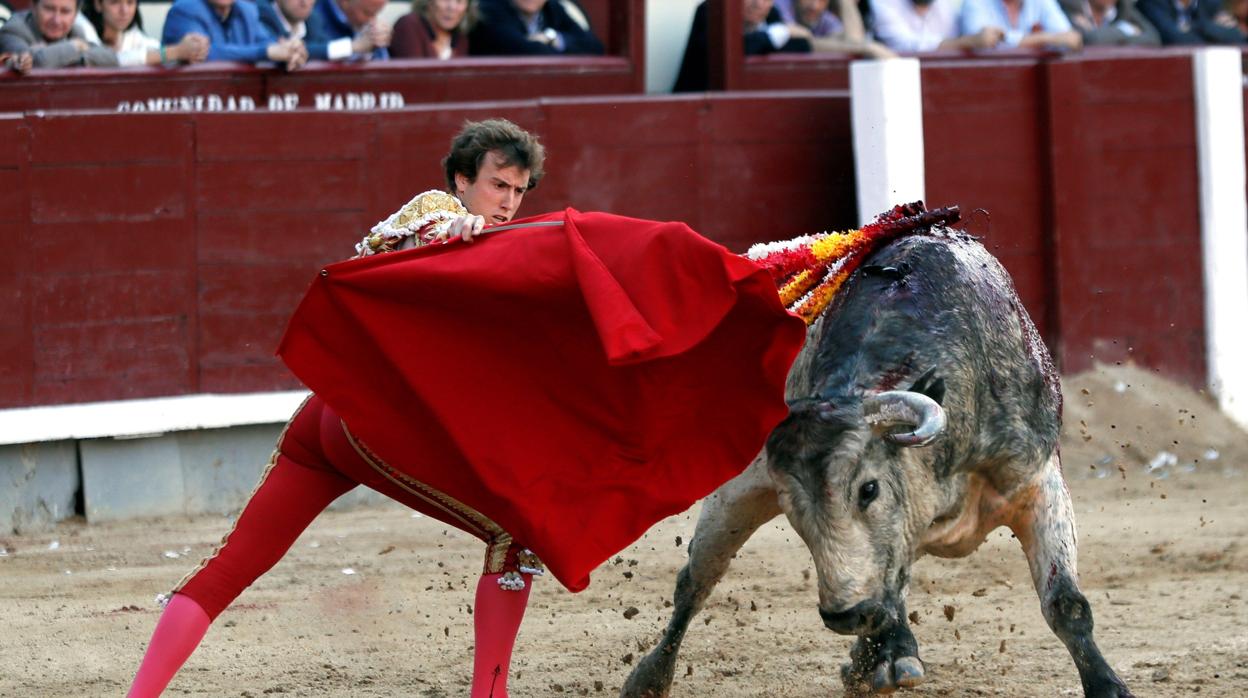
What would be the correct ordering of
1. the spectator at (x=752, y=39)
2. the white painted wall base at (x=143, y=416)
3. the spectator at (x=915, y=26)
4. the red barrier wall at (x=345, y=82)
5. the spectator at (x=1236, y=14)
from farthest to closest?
the spectator at (x=1236, y=14)
the spectator at (x=915, y=26)
the spectator at (x=752, y=39)
the red barrier wall at (x=345, y=82)
the white painted wall base at (x=143, y=416)

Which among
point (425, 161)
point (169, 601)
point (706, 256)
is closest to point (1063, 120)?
point (425, 161)

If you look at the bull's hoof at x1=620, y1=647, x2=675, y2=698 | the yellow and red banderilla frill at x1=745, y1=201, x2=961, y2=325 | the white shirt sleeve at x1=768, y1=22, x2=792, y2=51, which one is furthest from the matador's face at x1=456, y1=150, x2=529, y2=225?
the white shirt sleeve at x1=768, y1=22, x2=792, y2=51

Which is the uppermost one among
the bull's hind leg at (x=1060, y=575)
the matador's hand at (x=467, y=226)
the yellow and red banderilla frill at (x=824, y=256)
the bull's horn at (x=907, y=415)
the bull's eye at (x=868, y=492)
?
the matador's hand at (x=467, y=226)

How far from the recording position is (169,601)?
121 inches

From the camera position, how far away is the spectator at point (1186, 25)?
8.27 metres

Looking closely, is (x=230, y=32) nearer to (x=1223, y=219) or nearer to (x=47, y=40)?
(x=47, y=40)

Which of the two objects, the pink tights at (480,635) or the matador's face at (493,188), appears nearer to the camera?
the pink tights at (480,635)

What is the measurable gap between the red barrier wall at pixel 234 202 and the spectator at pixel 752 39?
0.81m

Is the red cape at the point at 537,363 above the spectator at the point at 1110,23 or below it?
below

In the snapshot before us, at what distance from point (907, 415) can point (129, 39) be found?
3.94 meters

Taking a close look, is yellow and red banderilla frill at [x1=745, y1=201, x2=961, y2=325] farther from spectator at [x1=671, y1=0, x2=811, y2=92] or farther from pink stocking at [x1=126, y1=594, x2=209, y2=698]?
spectator at [x1=671, y1=0, x2=811, y2=92]

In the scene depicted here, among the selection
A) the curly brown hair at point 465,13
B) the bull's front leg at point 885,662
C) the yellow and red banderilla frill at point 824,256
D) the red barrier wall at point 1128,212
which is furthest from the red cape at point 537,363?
the red barrier wall at point 1128,212

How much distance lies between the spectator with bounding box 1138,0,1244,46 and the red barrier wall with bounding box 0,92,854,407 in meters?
2.62

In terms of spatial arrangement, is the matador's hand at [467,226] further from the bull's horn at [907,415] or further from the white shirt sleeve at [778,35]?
the white shirt sleeve at [778,35]
